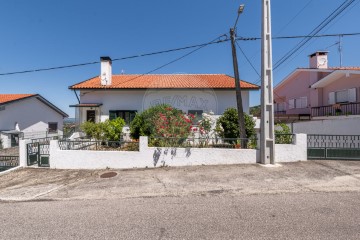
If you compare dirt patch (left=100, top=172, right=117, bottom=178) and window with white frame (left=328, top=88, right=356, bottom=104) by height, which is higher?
window with white frame (left=328, top=88, right=356, bottom=104)

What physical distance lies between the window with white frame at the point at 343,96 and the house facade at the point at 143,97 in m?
6.74

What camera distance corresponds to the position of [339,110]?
42.0ft

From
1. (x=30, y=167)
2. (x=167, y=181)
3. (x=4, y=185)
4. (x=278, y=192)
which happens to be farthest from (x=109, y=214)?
(x=30, y=167)

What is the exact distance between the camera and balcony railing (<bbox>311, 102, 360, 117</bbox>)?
12.1m

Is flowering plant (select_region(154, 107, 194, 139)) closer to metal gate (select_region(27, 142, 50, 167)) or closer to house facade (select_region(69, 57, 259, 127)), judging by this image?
metal gate (select_region(27, 142, 50, 167))

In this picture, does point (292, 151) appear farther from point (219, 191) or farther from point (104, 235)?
point (104, 235)

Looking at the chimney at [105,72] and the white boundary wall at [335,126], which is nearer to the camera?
the white boundary wall at [335,126]

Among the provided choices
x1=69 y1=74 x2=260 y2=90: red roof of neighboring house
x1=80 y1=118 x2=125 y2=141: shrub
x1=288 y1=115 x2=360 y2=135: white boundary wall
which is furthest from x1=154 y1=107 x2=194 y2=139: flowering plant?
x1=288 y1=115 x2=360 y2=135: white boundary wall

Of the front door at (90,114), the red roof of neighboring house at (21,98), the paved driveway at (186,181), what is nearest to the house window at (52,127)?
the red roof of neighboring house at (21,98)

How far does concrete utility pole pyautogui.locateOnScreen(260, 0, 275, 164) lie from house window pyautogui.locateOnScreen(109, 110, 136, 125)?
9.36m

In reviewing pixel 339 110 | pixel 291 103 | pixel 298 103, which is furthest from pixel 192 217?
pixel 291 103

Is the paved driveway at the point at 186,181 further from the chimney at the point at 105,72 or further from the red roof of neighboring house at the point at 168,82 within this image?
the chimney at the point at 105,72

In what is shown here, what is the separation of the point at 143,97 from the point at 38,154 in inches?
291

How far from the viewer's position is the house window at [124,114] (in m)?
13.6
